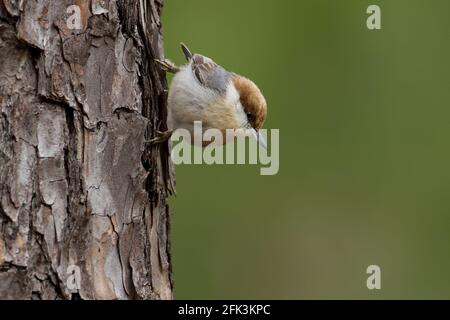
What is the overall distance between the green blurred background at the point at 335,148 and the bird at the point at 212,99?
1.18 meters

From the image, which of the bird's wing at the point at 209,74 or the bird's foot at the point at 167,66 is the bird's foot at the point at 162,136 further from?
the bird's wing at the point at 209,74

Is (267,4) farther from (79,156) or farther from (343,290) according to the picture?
(79,156)

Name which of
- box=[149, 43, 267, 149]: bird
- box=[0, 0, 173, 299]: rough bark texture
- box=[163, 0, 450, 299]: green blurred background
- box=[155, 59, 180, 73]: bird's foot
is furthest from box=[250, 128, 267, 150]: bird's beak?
box=[163, 0, 450, 299]: green blurred background

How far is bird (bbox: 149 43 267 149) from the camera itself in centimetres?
336

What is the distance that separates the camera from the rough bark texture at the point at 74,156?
97.8 inches

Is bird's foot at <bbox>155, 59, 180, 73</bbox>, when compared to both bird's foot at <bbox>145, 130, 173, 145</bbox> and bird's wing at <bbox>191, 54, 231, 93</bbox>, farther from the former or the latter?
bird's foot at <bbox>145, 130, 173, 145</bbox>

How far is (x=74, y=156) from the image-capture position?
8.48 ft

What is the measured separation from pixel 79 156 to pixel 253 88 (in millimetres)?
1222

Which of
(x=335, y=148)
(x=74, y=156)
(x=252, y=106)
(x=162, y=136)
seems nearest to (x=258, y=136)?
(x=252, y=106)

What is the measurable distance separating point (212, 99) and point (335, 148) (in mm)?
1652

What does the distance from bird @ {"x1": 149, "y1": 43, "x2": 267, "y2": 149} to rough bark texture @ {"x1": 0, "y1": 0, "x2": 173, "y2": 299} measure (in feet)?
1.64

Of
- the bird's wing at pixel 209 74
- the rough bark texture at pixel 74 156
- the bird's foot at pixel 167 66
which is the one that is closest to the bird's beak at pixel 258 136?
the bird's wing at pixel 209 74

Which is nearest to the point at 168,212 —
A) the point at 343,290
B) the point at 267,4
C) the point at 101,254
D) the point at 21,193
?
the point at 101,254

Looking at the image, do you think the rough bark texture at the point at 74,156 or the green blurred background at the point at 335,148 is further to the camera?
the green blurred background at the point at 335,148
